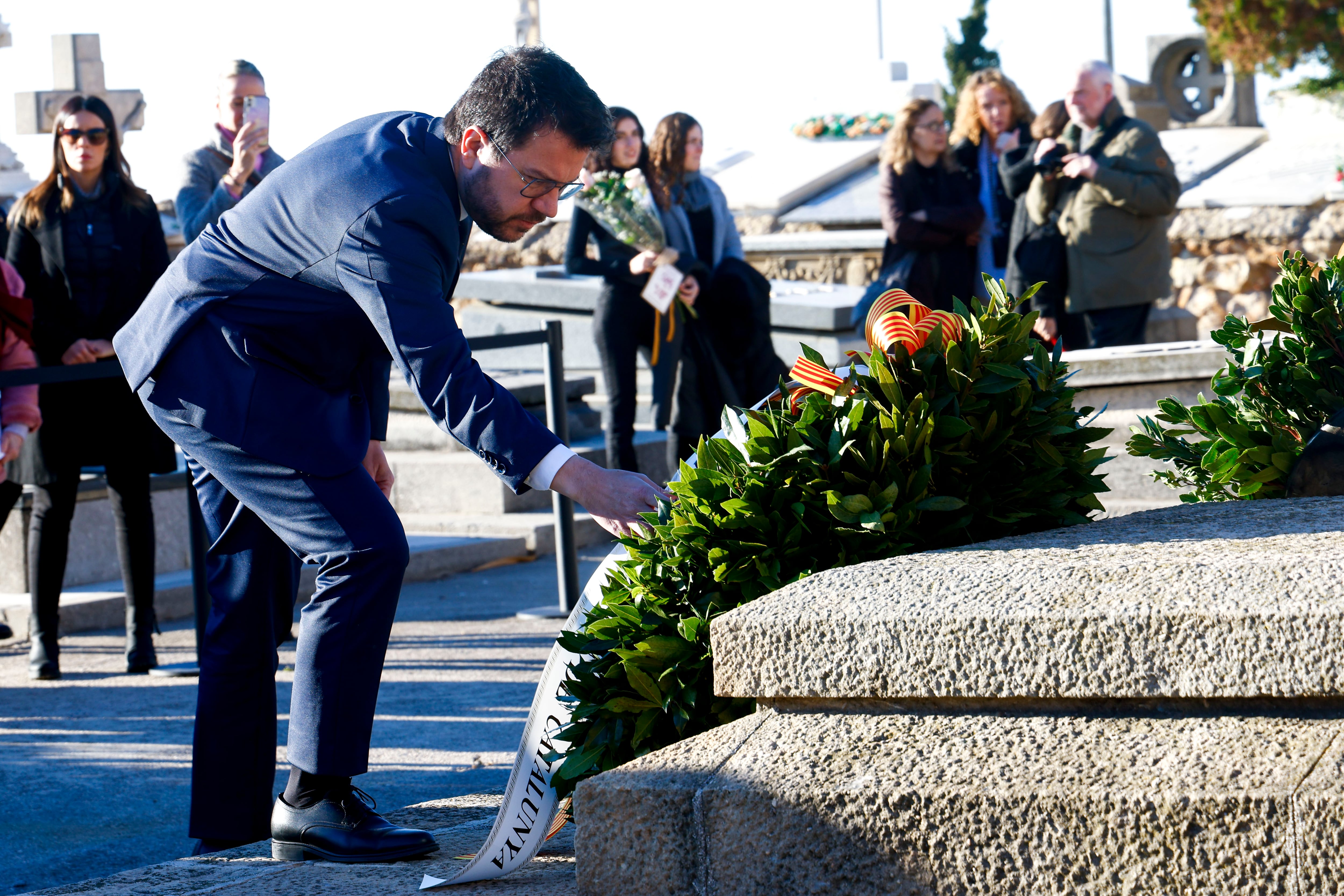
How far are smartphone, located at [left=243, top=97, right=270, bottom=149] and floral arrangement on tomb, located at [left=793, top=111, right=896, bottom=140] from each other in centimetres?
1295

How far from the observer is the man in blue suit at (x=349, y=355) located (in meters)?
2.72

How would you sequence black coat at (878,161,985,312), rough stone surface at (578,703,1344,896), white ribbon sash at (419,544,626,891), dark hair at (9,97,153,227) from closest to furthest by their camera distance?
rough stone surface at (578,703,1344,896)
white ribbon sash at (419,544,626,891)
dark hair at (9,97,153,227)
black coat at (878,161,985,312)

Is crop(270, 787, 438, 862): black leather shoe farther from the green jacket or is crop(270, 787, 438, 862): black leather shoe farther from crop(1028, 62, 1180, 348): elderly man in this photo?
the green jacket

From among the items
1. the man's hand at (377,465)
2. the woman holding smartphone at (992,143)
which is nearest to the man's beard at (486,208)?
the man's hand at (377,465)

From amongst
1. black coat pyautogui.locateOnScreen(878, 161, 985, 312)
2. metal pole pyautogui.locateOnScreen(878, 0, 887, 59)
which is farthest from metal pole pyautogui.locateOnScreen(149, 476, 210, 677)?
metal pole pyautogui.locateOnScreen(878, 0, 887, 59)

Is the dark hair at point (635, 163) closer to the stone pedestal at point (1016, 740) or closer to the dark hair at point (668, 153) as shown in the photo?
the dark hair at point (668, 153)

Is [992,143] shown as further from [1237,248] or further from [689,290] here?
[1237,248]

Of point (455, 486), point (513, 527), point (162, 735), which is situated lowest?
point (162, 735)

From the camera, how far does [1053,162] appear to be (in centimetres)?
768

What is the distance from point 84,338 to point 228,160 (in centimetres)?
101

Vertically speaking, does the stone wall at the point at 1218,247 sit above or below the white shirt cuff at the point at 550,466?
above

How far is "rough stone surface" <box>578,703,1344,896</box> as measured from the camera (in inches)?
84.5

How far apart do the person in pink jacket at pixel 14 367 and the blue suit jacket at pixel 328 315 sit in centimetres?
214

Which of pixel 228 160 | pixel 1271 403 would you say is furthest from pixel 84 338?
pixel 1271 403
